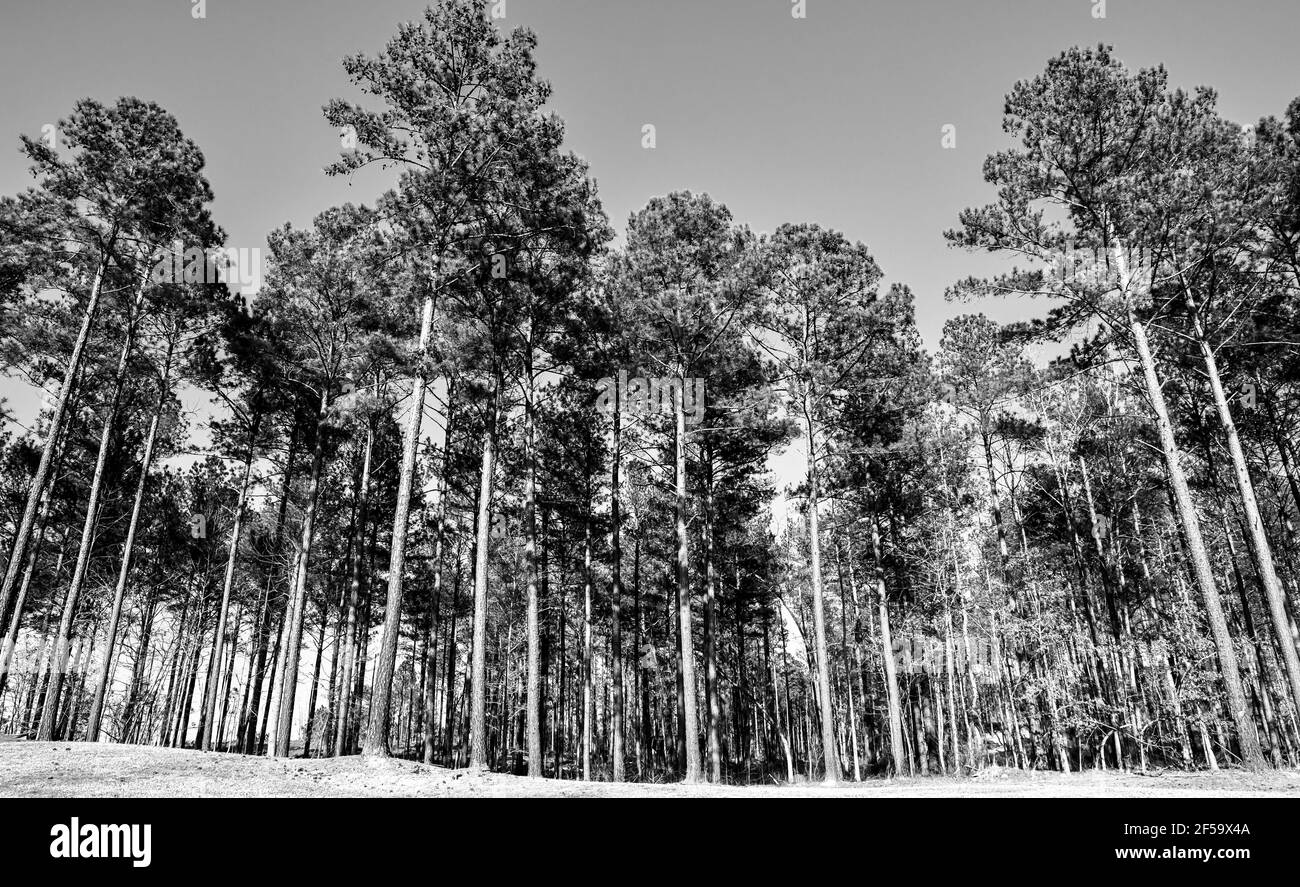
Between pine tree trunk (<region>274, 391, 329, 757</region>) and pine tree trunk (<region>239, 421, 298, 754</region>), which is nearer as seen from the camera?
pine tree trunk (<region>274, 391, 329, 757</region>)

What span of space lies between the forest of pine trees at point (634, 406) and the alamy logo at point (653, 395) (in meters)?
0.13

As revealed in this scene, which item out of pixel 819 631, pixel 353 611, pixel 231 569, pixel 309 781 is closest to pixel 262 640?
pixel 231 569

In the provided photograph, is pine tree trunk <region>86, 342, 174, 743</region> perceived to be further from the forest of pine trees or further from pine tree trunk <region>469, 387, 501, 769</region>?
pine tree trunk <region>469, 387, 501, 769</region>

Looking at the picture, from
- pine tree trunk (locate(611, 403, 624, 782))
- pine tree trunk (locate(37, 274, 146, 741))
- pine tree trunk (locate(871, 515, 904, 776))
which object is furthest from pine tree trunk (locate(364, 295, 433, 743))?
pine tree trunk (locate(871, 515, 904, 776))

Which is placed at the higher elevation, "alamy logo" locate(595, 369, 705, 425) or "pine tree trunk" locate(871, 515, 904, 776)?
"alamy logo" locate(595, 369, 705, 425)

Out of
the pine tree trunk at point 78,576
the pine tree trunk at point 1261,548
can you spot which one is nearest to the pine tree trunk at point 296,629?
the pine tree trunk at point 78,576

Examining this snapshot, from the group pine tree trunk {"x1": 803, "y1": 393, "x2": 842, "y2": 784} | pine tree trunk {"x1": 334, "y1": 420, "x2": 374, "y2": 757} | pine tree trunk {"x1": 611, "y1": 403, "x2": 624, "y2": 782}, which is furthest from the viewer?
pine tree trunk {"x1": 334, "y1": 420, "x2": 374, "y2": 757}

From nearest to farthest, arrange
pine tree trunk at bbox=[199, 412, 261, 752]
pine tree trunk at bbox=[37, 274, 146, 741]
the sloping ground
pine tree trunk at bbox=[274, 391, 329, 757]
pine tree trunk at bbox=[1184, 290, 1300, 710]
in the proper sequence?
the sloping ground → pine tree trunk at bbox=[1184, 290, 1300, 710] → pine tree trunk at bbox=[37, 274, 146, 741] → pine tree trunk at bbox=[274, 391, 329, 757] → pine tree trunk at bbox=[199, 412, 261, 752]

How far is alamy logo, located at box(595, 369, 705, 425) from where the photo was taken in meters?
16.5

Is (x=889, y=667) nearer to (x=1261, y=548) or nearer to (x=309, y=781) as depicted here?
(x=1261, y=548)
